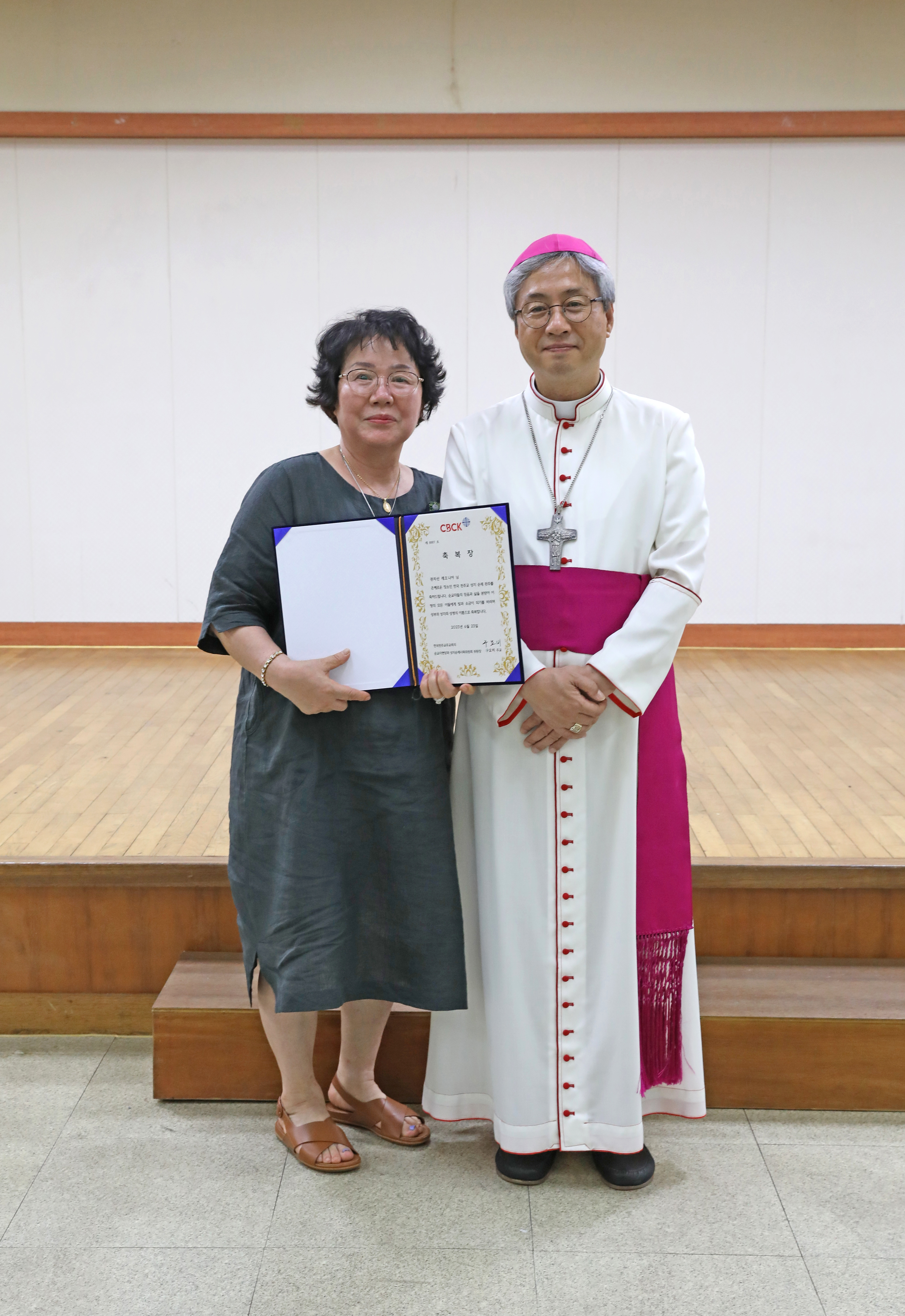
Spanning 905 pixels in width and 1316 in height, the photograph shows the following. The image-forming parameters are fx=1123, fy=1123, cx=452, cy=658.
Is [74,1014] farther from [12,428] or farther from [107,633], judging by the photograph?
[12,428]

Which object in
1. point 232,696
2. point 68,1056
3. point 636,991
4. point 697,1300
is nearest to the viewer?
point 697,1300

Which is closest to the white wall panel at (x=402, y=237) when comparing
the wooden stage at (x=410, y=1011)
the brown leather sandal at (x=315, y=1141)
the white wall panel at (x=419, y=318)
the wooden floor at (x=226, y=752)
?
the white wall panel at (x=419, y=318)

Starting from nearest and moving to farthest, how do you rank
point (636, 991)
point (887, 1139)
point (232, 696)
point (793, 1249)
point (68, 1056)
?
point (793, 1249) < point (636, 991) < point (887, 1139) < point (68, 1056) < point (232, 696)

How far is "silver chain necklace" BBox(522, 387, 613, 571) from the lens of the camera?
6.08 feet

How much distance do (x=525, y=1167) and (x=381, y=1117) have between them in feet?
1.00

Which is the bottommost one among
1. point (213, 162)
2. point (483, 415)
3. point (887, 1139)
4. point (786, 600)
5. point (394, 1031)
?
point (887, 1139)

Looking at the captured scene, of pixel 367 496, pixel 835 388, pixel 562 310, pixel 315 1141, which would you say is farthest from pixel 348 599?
pixel 835 388

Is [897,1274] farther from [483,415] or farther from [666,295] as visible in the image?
[666,295]

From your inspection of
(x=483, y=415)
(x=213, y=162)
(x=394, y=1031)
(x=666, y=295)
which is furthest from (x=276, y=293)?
(x=394, y=1031)

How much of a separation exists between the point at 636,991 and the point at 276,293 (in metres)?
4.03

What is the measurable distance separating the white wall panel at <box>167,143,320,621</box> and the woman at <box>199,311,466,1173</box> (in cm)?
338

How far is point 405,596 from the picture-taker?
5.83 feet

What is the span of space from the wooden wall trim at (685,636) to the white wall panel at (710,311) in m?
0.10

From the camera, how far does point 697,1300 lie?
5.50 ft
